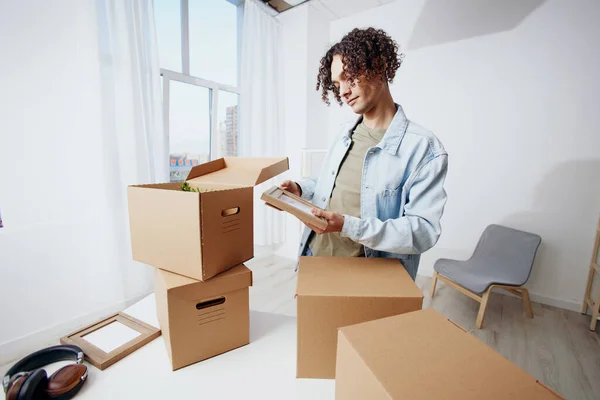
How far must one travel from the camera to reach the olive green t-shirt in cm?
103

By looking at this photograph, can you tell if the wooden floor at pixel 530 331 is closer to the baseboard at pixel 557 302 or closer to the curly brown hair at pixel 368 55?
the baseboard at pixel 557 302

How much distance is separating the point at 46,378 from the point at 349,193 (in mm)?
934

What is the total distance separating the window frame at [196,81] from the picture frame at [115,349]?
5.54 feet

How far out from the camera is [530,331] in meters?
2.00

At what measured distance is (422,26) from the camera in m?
2.72

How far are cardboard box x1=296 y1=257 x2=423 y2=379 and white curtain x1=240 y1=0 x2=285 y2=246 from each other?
2.31 meters

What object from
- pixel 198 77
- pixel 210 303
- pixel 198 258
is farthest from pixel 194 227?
pixel 198 77

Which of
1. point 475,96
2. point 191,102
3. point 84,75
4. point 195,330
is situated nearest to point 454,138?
point 475,96

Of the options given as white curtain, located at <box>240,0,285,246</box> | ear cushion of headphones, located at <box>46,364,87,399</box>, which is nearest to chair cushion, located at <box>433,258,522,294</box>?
white curtain, located at <box>240,0,285,246</box>

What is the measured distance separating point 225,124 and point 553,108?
9.29 ft

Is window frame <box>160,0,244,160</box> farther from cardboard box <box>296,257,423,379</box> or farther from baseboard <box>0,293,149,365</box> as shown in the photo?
cardboard box <box>296,257,423,379</box>

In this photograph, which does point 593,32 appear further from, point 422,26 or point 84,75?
point 84,75

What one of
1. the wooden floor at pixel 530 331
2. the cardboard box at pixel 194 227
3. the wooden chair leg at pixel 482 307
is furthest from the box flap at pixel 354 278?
→ the wooden chair leg at pixel 482 307

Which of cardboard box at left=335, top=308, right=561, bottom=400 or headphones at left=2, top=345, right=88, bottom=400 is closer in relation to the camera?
cardboard box at left=335, top=308, right=561, bottom=400
